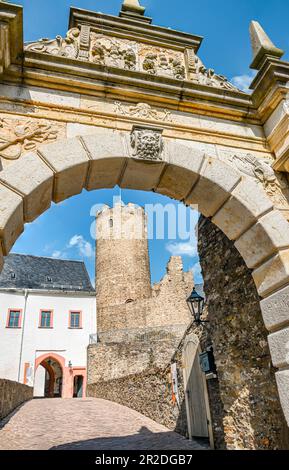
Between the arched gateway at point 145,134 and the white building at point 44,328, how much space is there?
58.9 feet

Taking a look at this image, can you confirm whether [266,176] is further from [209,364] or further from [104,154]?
[209,364]

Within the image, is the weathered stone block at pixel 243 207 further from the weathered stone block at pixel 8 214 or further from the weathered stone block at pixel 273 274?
the weathered stone block at pixel 8 214

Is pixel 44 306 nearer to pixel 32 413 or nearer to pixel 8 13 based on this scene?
pixel 32 413

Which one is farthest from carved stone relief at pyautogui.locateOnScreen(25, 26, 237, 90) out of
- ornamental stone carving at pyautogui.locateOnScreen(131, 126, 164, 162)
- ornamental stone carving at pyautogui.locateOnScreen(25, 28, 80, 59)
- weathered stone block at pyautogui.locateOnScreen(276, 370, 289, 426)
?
weathered stone block at pyautogui.locateOnScreen(276, 370, 289, 426)

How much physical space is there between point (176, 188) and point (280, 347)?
6.37 feet

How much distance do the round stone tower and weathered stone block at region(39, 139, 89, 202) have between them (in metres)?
21.8

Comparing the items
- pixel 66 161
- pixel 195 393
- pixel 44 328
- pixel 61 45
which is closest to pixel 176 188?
pixel 66 161

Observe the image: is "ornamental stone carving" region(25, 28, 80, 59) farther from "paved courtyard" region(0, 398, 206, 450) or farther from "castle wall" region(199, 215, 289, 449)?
"paved courtyard" region(0, 398, 206, 450)

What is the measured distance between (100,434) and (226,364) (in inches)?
187

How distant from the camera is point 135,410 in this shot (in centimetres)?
1200

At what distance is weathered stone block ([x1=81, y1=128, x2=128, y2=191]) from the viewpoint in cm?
327

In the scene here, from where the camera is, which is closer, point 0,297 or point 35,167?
point 35,167

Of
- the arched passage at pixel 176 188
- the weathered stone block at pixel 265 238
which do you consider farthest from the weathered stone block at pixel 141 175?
the weathered stone block at pixel 265 238
